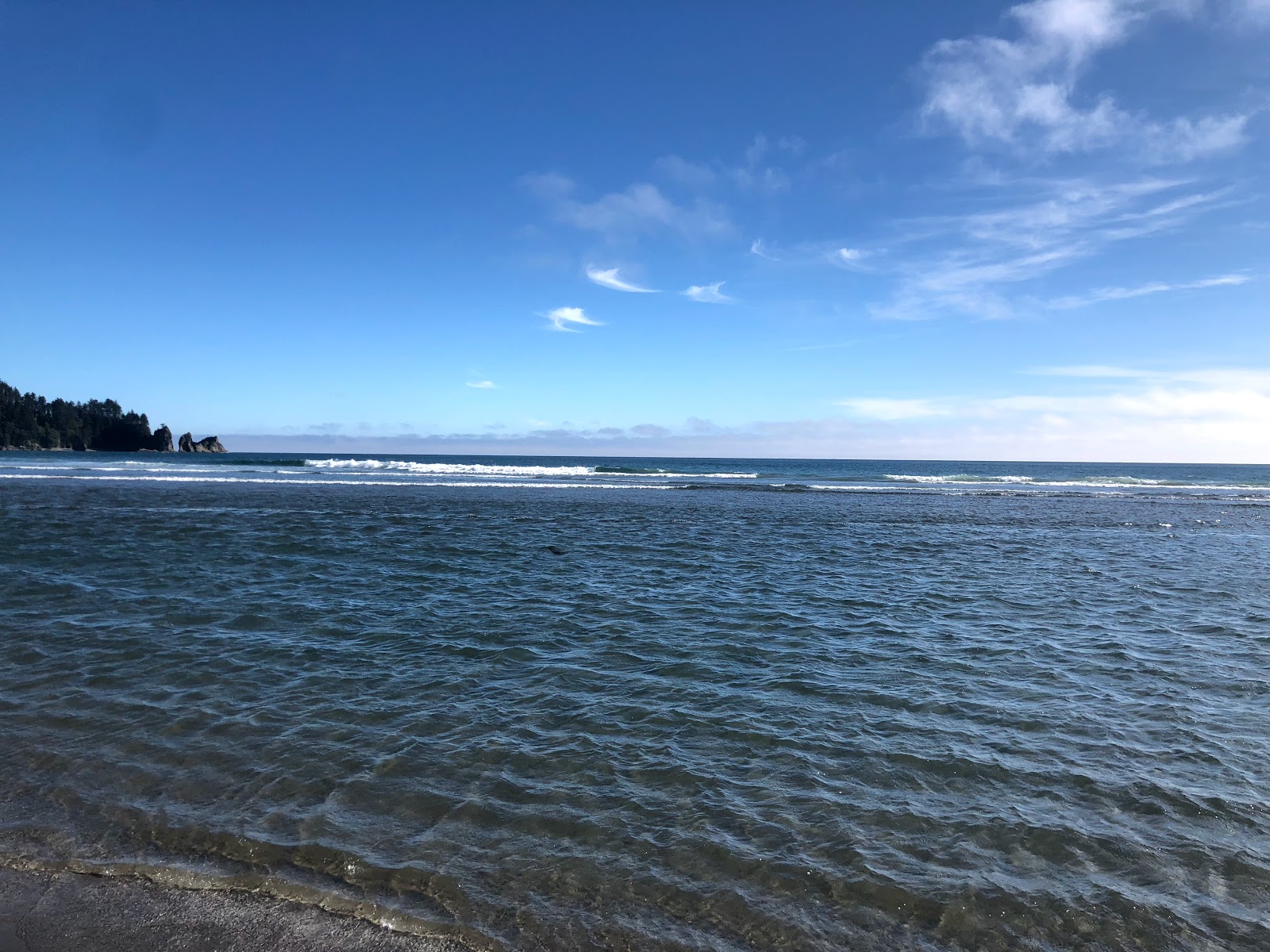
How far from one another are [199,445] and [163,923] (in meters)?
183

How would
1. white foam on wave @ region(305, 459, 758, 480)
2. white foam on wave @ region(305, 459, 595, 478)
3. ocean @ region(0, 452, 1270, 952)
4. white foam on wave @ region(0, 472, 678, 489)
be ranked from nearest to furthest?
ocean @ region(0, 452, 1270, 952) < white foam on wave @ region(0, 472, 678, 489) < white foam on wave @ region(305, 459, 758, 480) < white foam on wave @ region(305, 459, 595, 478)

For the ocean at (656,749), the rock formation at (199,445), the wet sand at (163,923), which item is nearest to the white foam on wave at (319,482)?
the ocean at (656,749)

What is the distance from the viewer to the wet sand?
151 inches

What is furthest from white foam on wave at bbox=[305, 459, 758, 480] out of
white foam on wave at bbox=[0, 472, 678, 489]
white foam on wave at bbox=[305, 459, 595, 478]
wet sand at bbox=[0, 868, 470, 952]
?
wet sand at bbox=[0, 868, 470, 952]

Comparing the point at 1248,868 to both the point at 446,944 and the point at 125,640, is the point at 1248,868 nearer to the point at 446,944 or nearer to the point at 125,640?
the point at 446,944

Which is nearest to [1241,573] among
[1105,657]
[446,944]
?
[1105,657]

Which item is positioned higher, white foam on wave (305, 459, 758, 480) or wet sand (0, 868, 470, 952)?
white foam on wave (305, 459, 758, 480)

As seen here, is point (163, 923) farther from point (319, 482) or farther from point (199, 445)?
point (199, 445)

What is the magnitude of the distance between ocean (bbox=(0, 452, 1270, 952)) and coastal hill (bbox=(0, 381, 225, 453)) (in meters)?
172

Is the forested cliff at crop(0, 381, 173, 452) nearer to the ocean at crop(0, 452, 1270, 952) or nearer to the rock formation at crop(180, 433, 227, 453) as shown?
the rock formation at crop(180, 433, 227, 453)

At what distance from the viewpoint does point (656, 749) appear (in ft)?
21.8

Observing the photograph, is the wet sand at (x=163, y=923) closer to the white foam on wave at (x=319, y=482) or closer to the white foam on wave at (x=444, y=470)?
the white foam on wave at (x=319, y=482)

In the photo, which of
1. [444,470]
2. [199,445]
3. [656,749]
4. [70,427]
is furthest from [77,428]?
[656,749]

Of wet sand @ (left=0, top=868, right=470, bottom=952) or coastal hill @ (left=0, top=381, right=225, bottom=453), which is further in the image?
coastal hill @ (left=0, top=381, right=225, bottom=453)
